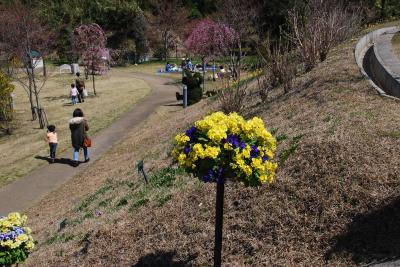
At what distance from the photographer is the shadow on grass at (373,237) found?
4.97m

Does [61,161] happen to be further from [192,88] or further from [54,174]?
[192,88]

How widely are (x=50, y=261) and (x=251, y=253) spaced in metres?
3.59

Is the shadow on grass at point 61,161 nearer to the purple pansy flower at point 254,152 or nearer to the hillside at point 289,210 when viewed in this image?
the hillside at point 289,210

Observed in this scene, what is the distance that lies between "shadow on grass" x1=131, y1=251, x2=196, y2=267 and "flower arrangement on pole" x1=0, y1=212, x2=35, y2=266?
70.9 inches

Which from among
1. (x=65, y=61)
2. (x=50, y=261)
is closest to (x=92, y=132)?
(x=50, y=261)

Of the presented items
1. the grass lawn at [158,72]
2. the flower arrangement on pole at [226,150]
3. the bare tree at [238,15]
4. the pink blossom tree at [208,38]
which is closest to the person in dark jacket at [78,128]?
the flower arrangement on pole at [226,150]

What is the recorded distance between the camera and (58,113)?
2378cm

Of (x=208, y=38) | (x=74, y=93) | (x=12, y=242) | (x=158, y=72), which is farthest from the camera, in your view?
(x=158, y=72)

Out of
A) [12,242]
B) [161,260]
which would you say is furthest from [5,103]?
[161,260]

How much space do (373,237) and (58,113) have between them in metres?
21.2

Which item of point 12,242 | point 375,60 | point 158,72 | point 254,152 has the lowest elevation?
point 12,242

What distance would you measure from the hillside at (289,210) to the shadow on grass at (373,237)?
0.04ft

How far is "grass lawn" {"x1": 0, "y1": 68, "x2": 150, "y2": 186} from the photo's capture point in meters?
15.8

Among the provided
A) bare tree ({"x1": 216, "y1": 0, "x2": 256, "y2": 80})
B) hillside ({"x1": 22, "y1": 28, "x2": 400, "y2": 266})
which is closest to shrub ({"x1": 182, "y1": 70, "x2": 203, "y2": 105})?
hillside ({"x1": 22, "y1": 28, "x2": 400, "y2": 266})
